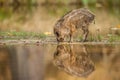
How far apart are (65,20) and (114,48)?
132 cm

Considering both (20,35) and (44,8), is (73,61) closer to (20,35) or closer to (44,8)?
(20,35)

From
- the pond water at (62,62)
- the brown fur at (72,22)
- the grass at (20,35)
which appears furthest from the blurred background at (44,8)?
the pond water at (62,62)

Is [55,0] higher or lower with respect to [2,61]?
higher

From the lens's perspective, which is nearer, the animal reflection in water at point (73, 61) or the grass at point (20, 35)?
the animal reflection in water at point (73, 61)

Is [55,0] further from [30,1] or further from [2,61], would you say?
[2,61]

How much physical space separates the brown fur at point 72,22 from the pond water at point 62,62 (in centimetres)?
29

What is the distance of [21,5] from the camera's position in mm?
25156

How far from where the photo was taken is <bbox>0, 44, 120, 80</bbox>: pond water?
8.41 meters

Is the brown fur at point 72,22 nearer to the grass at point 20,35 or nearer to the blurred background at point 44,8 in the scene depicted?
the grass at point 20,35

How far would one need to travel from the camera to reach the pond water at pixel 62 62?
841cm

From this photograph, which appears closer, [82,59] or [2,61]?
[82,59]

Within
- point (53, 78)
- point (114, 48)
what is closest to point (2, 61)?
point (53, 78)

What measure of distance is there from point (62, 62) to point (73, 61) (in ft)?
0.79

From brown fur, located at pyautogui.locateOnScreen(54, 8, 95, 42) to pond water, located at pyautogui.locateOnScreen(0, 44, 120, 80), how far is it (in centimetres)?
29
